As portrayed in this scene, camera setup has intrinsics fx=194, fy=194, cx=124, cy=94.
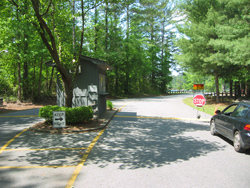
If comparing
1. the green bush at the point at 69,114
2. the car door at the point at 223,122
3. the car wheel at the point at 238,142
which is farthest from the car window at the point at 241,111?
the green bush at the point at 69,114

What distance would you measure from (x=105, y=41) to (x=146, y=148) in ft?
90.1

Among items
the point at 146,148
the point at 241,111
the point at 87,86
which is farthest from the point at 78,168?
the point at 87,86

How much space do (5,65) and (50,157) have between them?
22953 mm

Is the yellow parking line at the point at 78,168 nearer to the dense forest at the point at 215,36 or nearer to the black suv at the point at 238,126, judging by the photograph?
the black suv at the point at 238,126

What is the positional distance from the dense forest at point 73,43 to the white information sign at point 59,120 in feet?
4.35

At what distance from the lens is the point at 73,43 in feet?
72.7

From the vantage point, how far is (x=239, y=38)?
54.7 ft

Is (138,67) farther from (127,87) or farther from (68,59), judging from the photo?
(68,59)

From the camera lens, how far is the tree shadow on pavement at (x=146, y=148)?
503 centimetres

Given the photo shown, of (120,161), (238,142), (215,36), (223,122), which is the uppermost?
(215,36)

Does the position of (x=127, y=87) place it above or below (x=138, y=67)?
below

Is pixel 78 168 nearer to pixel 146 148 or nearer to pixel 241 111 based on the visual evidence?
pixel 146 148

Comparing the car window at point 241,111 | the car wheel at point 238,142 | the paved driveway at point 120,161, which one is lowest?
the paved driveway at point 120,161

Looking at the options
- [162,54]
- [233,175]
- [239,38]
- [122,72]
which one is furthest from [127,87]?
[233,175]
